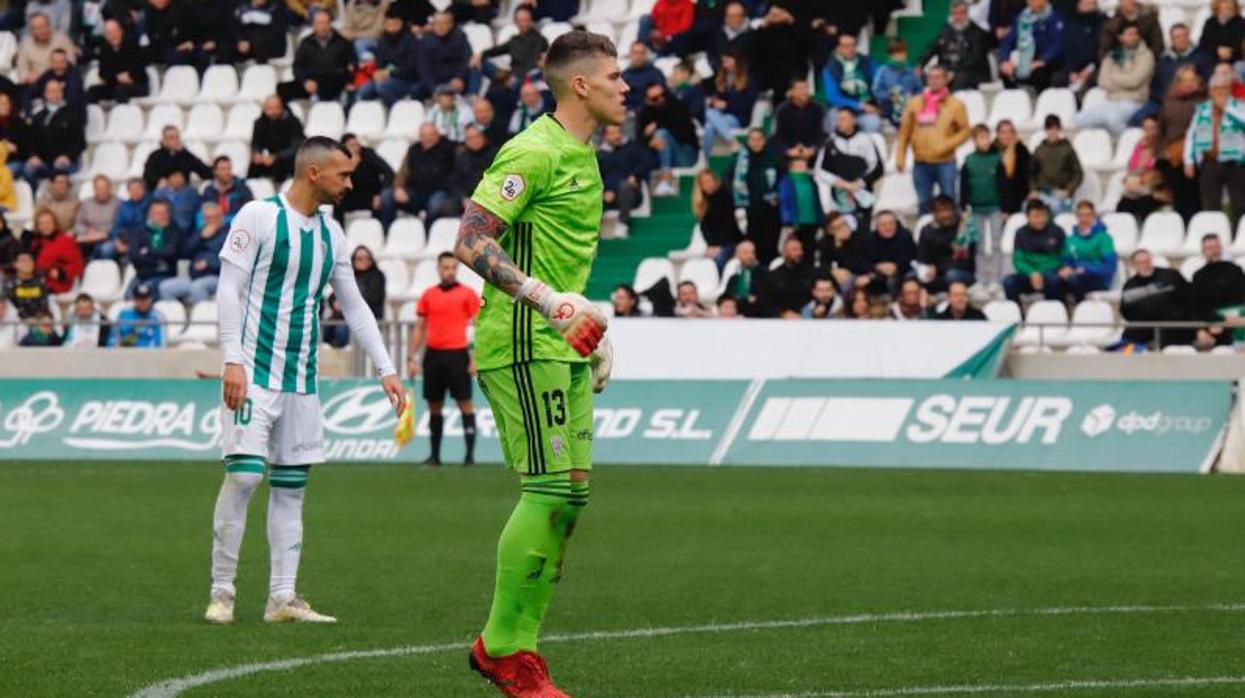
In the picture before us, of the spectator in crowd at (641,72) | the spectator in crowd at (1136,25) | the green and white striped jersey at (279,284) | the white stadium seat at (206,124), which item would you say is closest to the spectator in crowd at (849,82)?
the spectator in crowd at (641,72)

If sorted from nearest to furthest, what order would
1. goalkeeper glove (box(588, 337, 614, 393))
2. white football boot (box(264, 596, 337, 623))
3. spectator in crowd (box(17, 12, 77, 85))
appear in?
goalkeeper glove (box(588, 337, 614, 393)) < white football boot (box(264, 596, 337, 623)) < spectator in crowd (box(17, 12, 77, 85))

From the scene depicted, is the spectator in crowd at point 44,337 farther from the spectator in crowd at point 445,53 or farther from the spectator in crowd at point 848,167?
the spectator in crowd at point 848,167

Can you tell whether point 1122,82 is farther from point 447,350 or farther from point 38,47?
point 38,47

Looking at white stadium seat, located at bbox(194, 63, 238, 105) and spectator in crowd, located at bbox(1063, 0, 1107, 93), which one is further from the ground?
spectator in crowd, located at bbox(1063, 0, 1107, 93)

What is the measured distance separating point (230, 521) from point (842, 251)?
16.0 m

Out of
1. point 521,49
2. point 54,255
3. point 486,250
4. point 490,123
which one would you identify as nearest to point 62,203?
point 54,255

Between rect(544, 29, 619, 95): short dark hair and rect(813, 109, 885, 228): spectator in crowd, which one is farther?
rect(813, 109, 885, 228): spectator in crowd

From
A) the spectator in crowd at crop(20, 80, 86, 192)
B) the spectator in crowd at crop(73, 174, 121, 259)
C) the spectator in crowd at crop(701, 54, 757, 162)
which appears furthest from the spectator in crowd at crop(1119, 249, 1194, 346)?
the spectator in crowd at crop(20, 80, 86, 192)

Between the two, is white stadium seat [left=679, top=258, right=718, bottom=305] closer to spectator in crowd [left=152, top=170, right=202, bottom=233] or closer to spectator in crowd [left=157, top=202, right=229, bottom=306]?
spectator in crowd [left=157, top=202, right=229, bottom=306]

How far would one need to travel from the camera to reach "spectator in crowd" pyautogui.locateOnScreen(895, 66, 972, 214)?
1069 inches

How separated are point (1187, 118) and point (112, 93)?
15828mm

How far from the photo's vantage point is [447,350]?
24.7 metres

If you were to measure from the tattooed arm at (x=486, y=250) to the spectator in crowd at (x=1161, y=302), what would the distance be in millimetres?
17462

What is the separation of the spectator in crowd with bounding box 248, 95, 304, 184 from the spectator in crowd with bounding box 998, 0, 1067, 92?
30.2ft
